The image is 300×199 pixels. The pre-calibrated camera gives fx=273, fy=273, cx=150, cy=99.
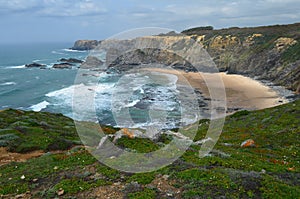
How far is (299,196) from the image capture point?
11.8 metres

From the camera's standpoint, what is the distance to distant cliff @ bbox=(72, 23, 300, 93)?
311ft

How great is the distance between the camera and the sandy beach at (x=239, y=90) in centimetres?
6788

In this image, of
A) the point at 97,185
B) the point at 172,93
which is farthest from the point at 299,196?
the point at 172,93

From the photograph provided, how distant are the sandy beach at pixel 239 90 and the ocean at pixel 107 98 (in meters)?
7.95

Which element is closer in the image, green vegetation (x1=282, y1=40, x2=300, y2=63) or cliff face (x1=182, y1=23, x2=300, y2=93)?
cliff face (x1=182, y1=23, x2=300, y2=93)

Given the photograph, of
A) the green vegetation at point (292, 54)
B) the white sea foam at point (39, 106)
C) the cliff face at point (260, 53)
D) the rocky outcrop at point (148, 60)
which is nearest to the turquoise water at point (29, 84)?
the white sea foam at point (39, 106)

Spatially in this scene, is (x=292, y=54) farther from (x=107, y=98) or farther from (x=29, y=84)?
(x=29, y=84)

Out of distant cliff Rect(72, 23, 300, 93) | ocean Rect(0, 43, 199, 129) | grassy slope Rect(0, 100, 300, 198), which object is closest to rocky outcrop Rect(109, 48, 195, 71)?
distant cliff Rect(72, 23, 300, 93)

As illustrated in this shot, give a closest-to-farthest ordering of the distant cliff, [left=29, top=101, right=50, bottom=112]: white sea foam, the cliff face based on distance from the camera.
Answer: [left=29, top=101, right=50, bottom=112]: white sea foam, the cliff face, the distant cliff

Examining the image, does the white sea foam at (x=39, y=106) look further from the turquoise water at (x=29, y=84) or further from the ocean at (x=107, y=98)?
the turquoise water at (x=29, y=84)

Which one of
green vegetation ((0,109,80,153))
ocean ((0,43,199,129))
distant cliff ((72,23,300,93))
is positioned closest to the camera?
green vegetation ((0,109,80,153))

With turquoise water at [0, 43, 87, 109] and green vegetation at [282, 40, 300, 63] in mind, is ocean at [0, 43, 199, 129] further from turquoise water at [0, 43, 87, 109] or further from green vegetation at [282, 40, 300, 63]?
green vegetation at [282, 40, 300, 63]

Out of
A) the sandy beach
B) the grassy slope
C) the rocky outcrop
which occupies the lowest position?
the sandy beach

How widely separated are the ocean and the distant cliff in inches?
1078
